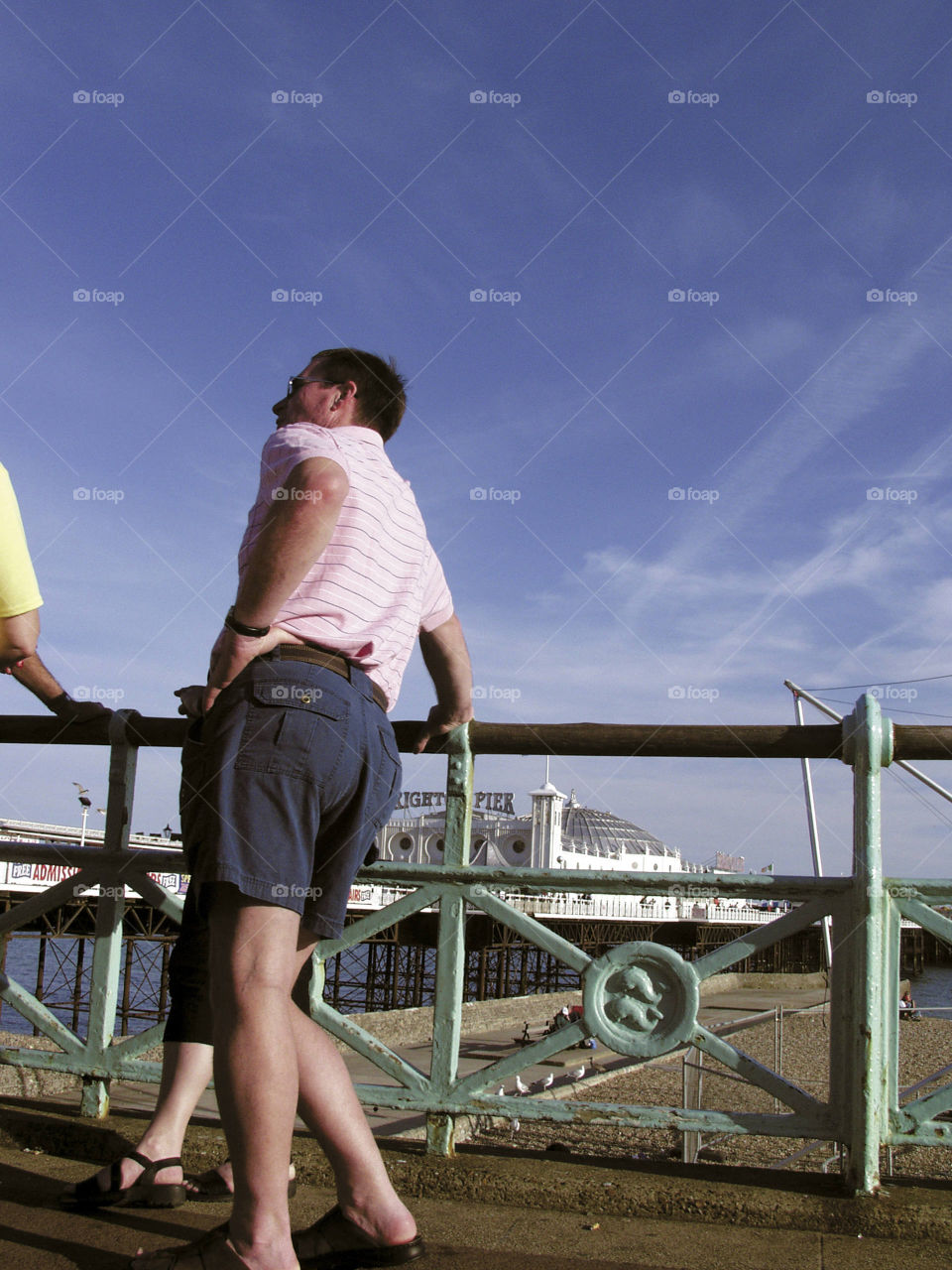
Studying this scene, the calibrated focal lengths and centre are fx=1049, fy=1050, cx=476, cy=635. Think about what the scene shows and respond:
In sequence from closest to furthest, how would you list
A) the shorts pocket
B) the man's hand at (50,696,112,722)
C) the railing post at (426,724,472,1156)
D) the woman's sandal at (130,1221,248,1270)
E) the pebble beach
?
the woman's sandal at (130,1221,248,1270) → the shorts pocket → the railing post at (426,724,472,1156) → the man's hand at (50,696,112,722) → the pebble beach

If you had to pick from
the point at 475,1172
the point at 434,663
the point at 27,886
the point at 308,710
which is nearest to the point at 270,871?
the point at 308,710

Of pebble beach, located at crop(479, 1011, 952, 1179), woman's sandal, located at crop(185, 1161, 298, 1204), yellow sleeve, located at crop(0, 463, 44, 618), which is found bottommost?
pebble beach, located at crop(479, 1011, 952, 1179)

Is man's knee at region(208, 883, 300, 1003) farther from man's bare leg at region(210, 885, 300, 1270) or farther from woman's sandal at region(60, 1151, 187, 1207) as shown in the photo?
woman's sandal at region(60, 1151, 187, 1207)

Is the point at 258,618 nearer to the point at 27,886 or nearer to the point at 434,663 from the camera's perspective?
the point at 434,663

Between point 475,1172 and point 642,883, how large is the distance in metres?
0.63

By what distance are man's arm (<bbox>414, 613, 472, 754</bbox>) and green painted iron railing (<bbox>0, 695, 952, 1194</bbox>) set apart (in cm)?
9

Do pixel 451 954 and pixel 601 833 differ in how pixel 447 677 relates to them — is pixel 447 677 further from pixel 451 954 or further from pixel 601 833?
pixel 601 833

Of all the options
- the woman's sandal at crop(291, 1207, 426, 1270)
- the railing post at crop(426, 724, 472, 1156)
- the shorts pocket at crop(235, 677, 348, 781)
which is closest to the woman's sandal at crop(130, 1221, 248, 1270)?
the woman's sandal at crop(291, 1207, 426, 1270)

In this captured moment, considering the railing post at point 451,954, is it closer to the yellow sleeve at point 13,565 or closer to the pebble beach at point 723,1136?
the pebble beach at point 723,1136

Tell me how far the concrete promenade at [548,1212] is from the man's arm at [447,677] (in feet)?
2.75

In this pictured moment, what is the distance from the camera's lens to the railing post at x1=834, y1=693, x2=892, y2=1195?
1.88 m

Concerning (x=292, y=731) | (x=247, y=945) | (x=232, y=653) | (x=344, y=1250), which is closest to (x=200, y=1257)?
(x=344, y=1250)

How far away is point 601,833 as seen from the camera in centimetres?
7869

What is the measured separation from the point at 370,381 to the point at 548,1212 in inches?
58.6
